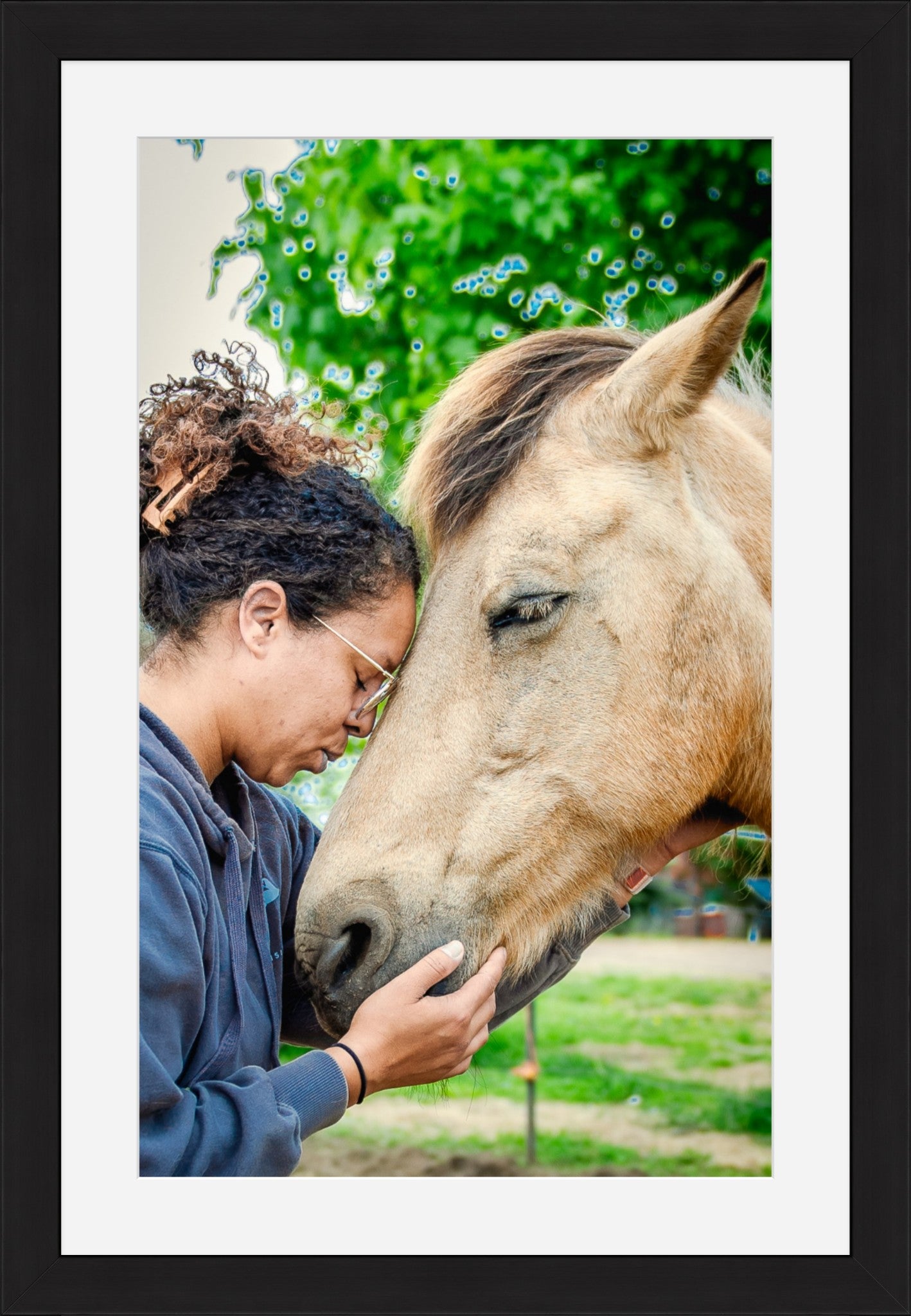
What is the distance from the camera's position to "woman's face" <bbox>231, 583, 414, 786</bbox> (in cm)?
172

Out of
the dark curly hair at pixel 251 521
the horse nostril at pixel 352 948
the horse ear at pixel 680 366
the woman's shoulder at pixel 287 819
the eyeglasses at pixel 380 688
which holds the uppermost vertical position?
the horse ear at pixel 680 366

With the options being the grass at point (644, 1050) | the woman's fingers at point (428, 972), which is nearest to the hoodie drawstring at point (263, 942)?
the woman's fingers at point (428, 972)

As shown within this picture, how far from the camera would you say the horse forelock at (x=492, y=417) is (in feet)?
5.87

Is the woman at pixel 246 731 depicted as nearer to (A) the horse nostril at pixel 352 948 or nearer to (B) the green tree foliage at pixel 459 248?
(A) the horse nostril at pixel 352 948

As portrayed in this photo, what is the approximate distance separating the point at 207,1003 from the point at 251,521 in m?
0.81

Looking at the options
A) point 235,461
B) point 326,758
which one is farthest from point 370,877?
point 235,461

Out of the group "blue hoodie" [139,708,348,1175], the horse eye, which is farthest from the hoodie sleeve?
the horse eye

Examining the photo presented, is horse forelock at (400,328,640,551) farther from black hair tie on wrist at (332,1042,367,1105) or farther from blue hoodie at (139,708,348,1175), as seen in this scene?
black hair tie on wrist at (332,1042,367,1105)

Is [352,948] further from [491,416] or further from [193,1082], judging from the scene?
[491,416]

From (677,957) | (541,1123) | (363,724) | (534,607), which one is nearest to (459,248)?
(534,607)
